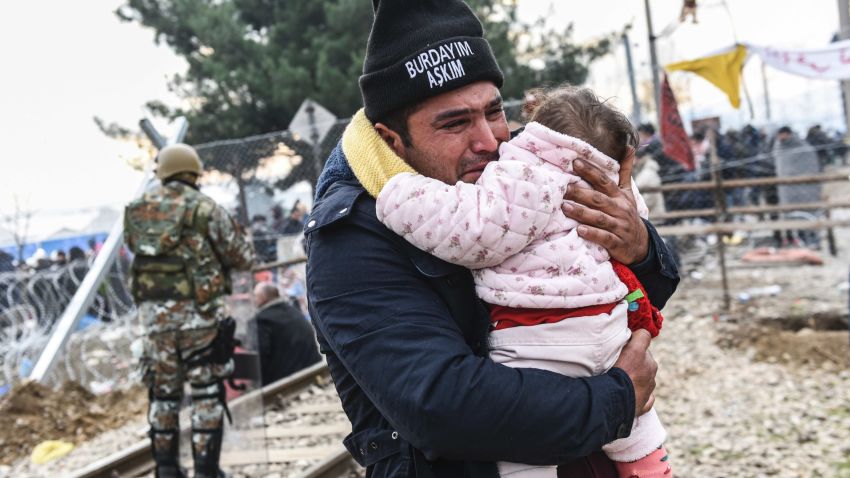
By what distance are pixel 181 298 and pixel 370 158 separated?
11.5 feet

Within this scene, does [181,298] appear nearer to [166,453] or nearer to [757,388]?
[166,453]

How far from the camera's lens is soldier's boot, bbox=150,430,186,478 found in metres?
4.83

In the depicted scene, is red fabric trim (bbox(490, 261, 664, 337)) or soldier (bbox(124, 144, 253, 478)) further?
soldier (bbox(124, 144, 253, 478))

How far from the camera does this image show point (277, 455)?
5.53 metres

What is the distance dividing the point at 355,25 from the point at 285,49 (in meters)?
1.82

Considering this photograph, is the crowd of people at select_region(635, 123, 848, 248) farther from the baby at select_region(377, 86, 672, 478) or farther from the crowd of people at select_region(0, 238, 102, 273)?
the baby at select_region(377, 86, 672, 478)

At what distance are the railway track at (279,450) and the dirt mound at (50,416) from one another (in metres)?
1.18

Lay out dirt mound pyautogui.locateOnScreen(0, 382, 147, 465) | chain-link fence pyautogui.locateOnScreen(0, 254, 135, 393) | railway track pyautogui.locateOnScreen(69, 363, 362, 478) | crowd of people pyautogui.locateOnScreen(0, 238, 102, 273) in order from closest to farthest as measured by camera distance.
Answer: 1. railway track pyautogui.locateOnScreen(69, 363, 362, 478)
2. dirt mound pyautogui.locateOnScreen(0, 382, 147, 465)
3. chain-link fence pyautogui.locateOnScreen(0, 254, 135, 393)
4. crowd of people pyautogui.locateOnScreen(0, 238, 102, 273)

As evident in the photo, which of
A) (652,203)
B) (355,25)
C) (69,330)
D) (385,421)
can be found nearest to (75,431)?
(69,330)

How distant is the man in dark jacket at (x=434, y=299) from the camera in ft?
4.45

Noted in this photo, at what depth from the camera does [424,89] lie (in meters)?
1.61

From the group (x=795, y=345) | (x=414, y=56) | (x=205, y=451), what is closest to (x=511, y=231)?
(x=414, y=56)

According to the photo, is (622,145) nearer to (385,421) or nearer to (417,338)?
(417,338)

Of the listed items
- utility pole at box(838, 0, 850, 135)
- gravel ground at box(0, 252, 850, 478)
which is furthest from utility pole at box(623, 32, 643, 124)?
utility pole at box(838, 0, 850, 135)
